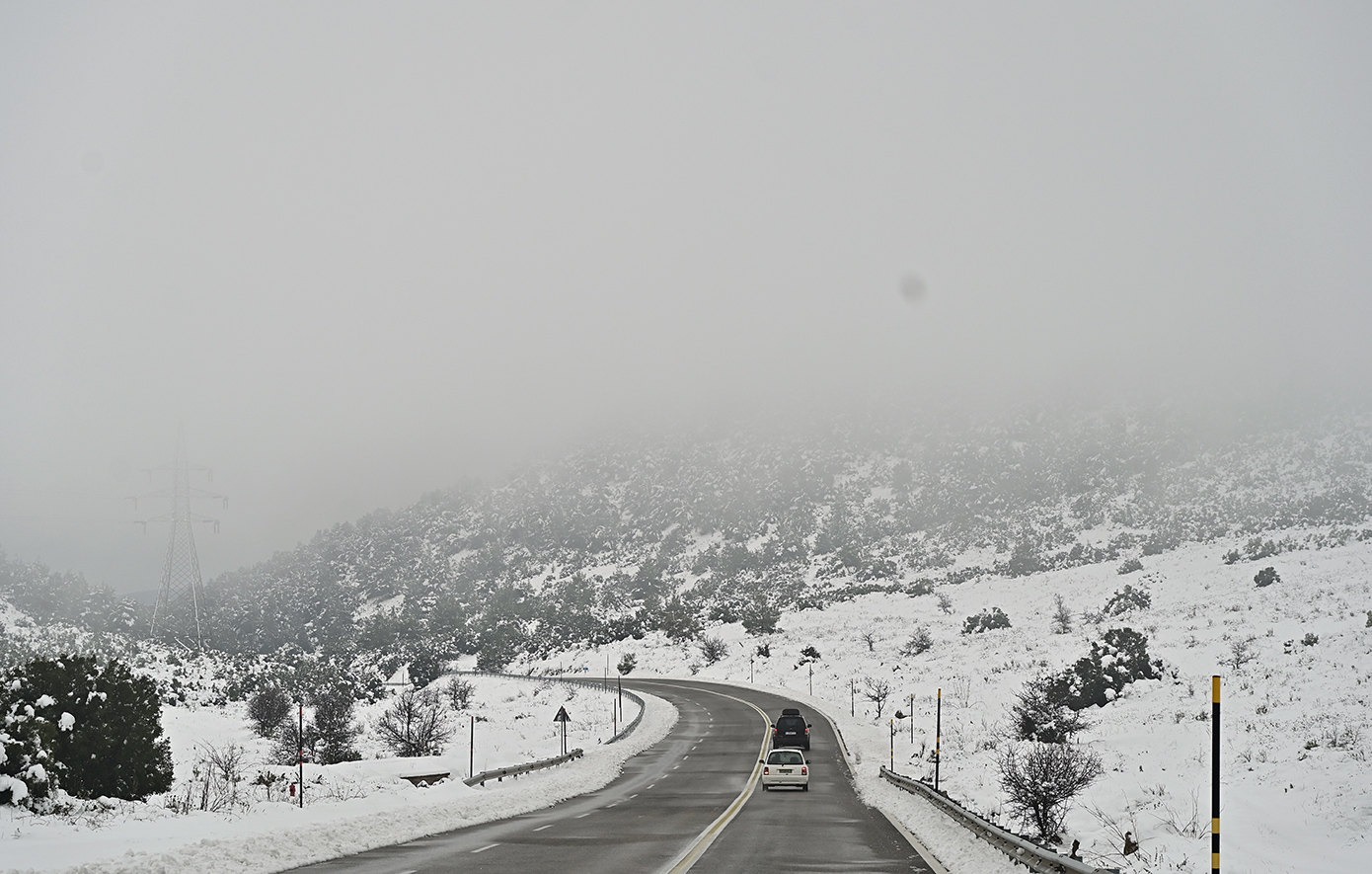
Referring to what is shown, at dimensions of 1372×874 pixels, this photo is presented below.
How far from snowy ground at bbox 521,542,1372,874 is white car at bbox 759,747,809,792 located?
1931mm

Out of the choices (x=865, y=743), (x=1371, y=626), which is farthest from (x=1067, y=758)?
(x=865, y=743)

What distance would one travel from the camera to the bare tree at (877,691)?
57.8m

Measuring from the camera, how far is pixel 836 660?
81.1 meters

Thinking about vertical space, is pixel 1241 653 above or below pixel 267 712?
above

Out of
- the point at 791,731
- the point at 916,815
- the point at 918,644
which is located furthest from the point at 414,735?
the point at 918,644

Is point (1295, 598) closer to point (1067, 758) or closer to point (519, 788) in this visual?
point (1067, 758)

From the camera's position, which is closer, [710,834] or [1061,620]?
[710,834]

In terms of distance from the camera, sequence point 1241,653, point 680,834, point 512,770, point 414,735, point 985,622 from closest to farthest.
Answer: point 680,834, point 512,770, point 1241,653, point 414,735, point 985,622

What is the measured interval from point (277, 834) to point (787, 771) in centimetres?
1712

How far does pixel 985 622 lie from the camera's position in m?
76.6

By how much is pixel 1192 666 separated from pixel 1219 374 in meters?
174

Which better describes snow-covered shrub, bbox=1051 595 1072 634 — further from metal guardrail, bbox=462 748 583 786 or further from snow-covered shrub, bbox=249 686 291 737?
snow-covered shrub, bbox=249 686 291 737

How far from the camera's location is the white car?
30016 mm

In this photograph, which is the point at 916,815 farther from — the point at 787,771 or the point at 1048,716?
the point at 1048,716
